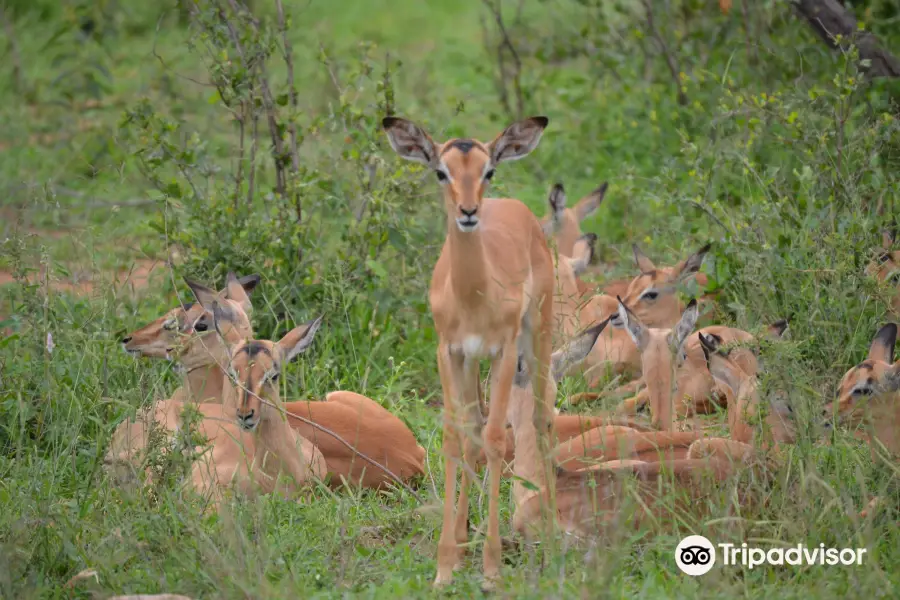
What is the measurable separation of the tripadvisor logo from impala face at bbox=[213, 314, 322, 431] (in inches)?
68.2

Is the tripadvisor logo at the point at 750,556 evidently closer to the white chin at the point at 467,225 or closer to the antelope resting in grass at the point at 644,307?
the white chin at the point at 467,225

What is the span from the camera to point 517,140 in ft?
14.5

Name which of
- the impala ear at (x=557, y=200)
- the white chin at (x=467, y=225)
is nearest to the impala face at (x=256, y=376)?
the white chin at (x=467, y=225)

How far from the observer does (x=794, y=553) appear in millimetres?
4012

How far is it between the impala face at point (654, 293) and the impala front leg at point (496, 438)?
252 cm

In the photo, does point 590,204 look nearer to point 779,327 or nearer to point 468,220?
point 779,327

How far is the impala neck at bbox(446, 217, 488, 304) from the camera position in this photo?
4.18 m

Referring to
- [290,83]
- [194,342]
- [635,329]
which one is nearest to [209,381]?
[194,342]

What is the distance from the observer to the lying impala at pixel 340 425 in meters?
5.39

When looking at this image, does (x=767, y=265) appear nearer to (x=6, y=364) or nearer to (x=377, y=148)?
(x=377, y=148)

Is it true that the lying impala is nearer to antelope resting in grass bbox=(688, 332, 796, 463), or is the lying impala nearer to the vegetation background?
the vegetation background

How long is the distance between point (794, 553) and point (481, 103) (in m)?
6.93

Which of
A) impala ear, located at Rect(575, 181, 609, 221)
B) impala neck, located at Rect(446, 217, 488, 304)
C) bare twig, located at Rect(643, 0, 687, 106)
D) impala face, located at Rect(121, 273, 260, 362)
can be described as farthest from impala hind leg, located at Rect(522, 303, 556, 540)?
bare twig, located at Rect(643, 0, 687, 106)

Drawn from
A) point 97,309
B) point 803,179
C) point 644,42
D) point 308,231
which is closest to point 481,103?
point 644,42
